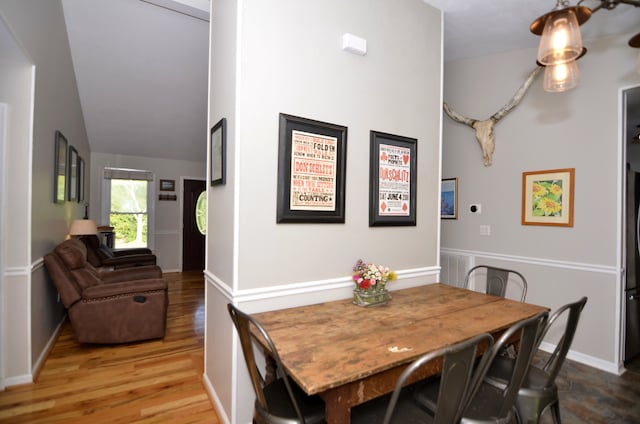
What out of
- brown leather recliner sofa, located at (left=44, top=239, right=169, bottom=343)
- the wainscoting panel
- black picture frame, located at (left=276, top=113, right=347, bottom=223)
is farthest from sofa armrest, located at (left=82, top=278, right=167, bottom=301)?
the wainscoting panel

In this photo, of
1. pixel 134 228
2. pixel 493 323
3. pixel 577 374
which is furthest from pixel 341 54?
pixel 134 228

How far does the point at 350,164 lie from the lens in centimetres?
218

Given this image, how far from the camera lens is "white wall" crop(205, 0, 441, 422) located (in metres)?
1.82

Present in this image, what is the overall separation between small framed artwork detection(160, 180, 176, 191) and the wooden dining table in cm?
555

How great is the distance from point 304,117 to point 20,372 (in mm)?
2845

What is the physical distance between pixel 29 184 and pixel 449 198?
4.03 meters

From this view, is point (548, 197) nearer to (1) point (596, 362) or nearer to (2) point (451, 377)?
(1) point (596, 362)

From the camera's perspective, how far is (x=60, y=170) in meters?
3.39

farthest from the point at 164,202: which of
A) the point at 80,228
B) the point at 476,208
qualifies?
the point at 476,208

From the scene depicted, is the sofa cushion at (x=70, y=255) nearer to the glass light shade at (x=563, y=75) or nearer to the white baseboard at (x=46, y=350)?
the white baseboard at (x=46, y=350)

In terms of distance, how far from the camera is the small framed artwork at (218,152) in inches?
77.0

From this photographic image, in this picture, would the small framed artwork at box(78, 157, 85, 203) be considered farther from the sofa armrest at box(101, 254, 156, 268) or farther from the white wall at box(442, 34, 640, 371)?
the white wall at box(442, 34, 640, 371)

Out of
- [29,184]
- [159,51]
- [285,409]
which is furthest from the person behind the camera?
[159,51]

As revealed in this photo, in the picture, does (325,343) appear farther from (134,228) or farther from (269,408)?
(134,228)
